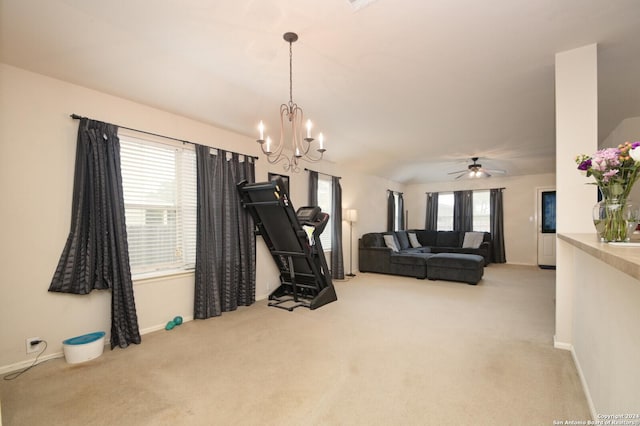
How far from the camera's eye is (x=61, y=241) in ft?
8.40

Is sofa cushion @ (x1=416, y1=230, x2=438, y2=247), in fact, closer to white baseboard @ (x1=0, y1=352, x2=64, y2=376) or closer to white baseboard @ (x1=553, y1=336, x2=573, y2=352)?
white baseboard @ (x1=553, y1=336, x2=573, y2=352)

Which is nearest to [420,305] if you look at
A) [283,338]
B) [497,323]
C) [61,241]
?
[497,323]

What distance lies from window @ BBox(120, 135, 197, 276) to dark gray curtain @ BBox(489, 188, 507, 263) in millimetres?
7558

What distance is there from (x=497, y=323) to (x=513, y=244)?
217 inches

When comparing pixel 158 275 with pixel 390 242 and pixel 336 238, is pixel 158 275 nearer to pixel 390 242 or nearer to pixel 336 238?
pixel 336 238

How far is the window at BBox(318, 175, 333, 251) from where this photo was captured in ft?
19.0

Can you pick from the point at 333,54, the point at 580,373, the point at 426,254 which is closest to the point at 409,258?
the point at 426,254

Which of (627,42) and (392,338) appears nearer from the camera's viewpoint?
(627,42)

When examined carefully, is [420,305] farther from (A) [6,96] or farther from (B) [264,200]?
(A) [6,96]

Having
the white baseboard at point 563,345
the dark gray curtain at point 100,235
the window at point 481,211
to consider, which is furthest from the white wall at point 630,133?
the dark gray curtain at point 100,235

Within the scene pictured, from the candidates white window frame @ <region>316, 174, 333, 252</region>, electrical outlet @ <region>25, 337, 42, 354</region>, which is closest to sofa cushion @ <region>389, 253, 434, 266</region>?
white window frame @ <region>316, 174, 333, 252</region>

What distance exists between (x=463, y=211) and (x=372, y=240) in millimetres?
3489

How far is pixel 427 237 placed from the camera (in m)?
8.27

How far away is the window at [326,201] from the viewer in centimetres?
578
